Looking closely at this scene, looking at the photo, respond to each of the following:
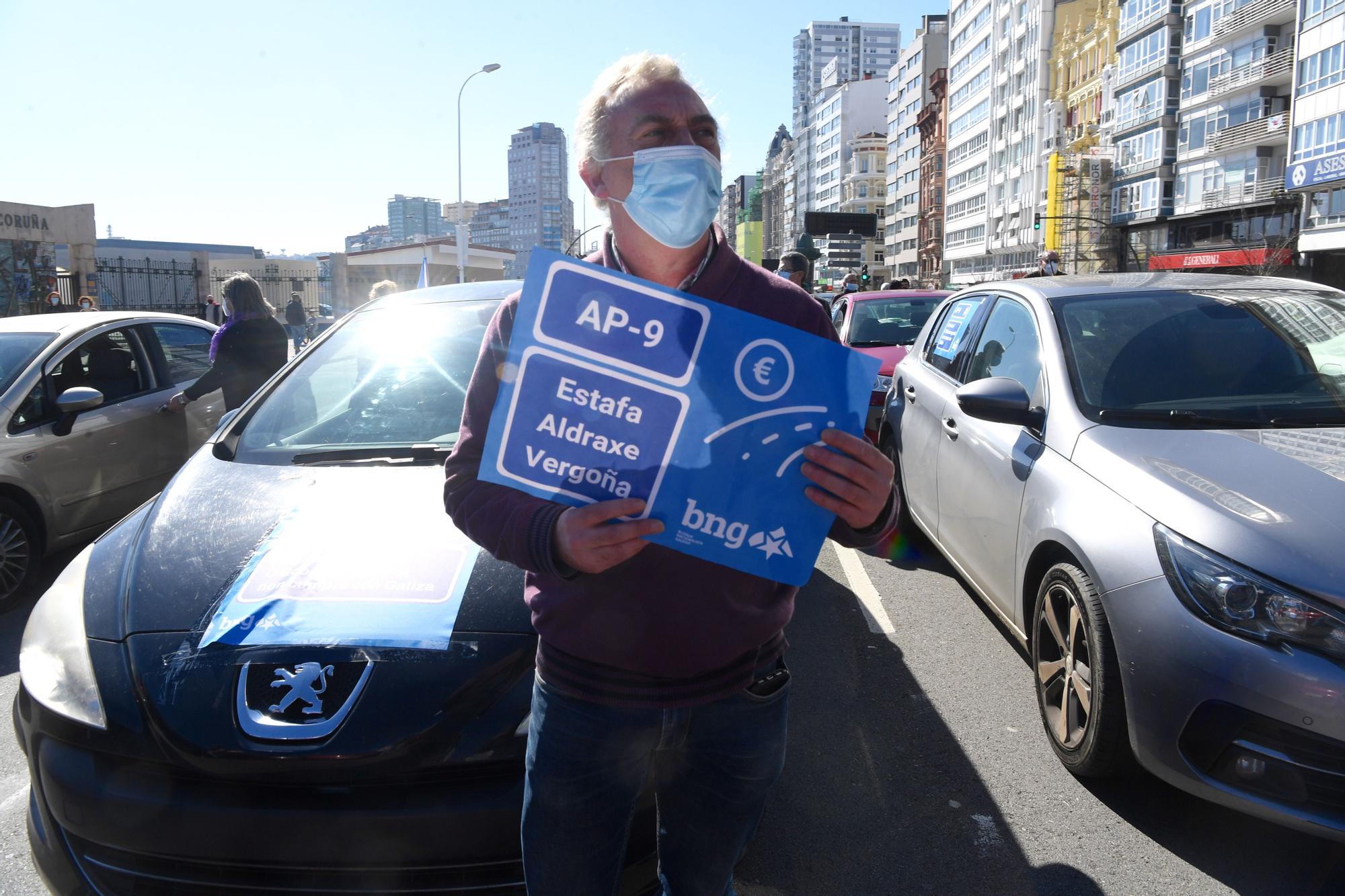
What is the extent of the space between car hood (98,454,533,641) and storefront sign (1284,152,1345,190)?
46.2 metres

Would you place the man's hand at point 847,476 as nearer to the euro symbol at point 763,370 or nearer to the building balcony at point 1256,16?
the euro symbol at point 763,370

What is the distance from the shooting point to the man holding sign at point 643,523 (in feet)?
4.96

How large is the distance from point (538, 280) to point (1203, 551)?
85.2 inches

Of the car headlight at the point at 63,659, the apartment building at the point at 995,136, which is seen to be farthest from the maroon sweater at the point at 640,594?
the apartment building at the point at 995,136

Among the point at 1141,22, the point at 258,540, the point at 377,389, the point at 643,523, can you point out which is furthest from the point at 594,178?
the point at 1141,22

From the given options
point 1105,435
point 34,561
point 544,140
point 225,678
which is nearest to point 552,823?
point 225,678

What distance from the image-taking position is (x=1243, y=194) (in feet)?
156

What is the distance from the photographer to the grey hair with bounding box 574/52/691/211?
1.67m

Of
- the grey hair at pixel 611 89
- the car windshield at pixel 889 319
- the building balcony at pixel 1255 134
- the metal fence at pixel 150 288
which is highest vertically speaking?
the building balcony at pixel 1255 134

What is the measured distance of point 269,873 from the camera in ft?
6.81

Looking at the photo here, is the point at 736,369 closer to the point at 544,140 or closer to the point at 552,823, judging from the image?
the point at 552,823

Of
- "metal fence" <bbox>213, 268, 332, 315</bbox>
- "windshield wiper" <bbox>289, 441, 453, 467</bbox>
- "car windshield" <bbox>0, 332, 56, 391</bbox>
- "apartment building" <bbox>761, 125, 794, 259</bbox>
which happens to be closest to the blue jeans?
"windshield wiper" <bbox>289, 441, 453, 467</bbox>

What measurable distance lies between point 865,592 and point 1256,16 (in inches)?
2049

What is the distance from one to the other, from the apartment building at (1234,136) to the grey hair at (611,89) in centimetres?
5032
